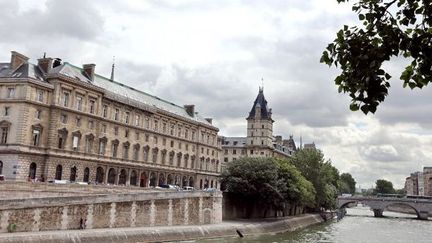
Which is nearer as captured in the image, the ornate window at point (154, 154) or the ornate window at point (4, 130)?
the ornate window at point (4, 130)

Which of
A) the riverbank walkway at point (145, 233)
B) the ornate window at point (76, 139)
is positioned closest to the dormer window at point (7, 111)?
the ornate window at point (76, 139)

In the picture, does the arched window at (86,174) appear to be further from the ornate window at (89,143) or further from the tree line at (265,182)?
the tree line at (265,182)

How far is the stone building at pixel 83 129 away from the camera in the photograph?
57438 mm

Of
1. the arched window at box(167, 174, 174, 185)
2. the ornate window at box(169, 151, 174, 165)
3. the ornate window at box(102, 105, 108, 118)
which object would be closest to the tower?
the ornate window at box(169, 151, 174, 165)

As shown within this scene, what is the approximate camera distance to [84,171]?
2591 inches

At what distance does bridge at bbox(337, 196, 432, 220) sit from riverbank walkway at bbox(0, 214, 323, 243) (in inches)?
2506

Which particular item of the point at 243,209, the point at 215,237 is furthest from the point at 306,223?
the point at 215,237

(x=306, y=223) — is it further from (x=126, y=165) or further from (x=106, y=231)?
(x=106, y=231)

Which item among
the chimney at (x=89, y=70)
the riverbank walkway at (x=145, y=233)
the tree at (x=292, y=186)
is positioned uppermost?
the chimney at (x=89, y=70)

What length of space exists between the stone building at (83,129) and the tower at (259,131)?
4387 centimetres

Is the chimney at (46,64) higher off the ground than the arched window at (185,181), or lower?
higher

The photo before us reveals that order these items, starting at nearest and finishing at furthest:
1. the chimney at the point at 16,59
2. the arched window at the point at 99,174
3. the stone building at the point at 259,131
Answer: the chimney at the point at 16,59 → the arched window at the point at 99,174 → the stone building at the point at 259,131

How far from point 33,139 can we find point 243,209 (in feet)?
95.1

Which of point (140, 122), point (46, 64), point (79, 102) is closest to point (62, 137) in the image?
point (79, 102)
